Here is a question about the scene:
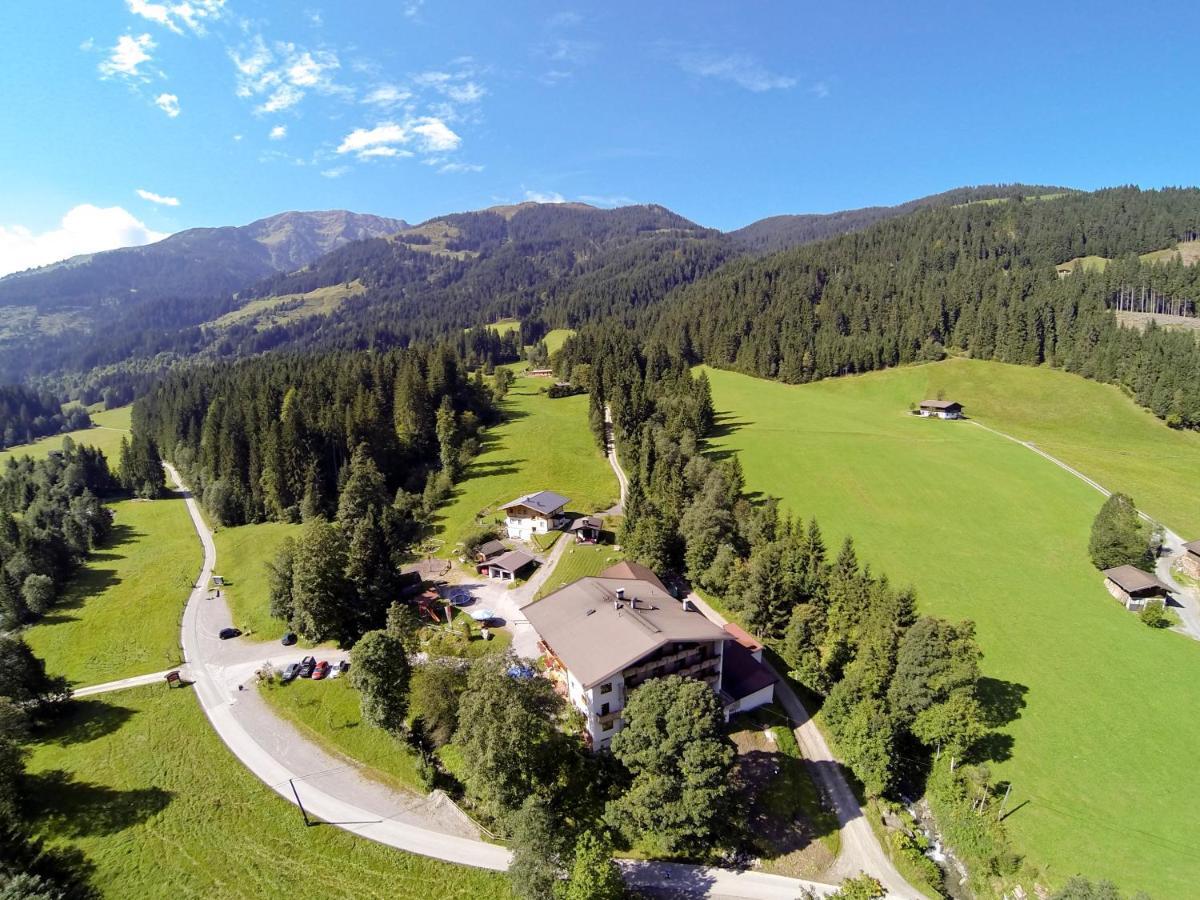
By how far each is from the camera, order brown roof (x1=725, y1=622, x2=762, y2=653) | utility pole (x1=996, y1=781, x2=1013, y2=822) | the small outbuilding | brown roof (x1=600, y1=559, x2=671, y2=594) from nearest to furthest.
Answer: utility pole (x1=996, y1=781, x2=1013, y2=822) < brown roof (x1=725, y1=622, x2=762, y2=653) < brown roof (x1=600, y1=559, x2=671, y2=594) < the small outbuilding

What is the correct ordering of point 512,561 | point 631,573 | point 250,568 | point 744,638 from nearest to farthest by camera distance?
point 744,638
point 631,573
point 512,561
point 250,568

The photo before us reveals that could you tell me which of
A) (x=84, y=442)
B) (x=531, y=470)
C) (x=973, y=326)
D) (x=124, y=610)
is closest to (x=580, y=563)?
(x=531, y=470)

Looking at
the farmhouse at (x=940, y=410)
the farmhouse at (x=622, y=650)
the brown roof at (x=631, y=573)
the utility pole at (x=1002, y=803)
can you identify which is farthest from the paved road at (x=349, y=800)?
the farmhouse at (x=940, y=410)


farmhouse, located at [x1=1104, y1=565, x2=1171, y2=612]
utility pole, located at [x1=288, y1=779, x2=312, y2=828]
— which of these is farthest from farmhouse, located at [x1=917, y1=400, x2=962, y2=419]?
utility pole, located at [x1=288, y1=779, x2=312, y2=828]

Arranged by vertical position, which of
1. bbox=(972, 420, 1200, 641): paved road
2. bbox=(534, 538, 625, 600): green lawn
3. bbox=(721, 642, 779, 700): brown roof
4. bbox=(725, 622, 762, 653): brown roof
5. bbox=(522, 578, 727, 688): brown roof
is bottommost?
bbox=(721, 642, 779, 700): brown roof

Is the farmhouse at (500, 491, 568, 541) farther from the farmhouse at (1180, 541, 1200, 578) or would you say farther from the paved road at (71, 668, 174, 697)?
the farmhouse at (1180, 541, 1200, 578)

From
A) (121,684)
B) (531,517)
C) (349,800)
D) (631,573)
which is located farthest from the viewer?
(531,517)

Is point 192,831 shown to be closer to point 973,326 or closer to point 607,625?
point 607,625
